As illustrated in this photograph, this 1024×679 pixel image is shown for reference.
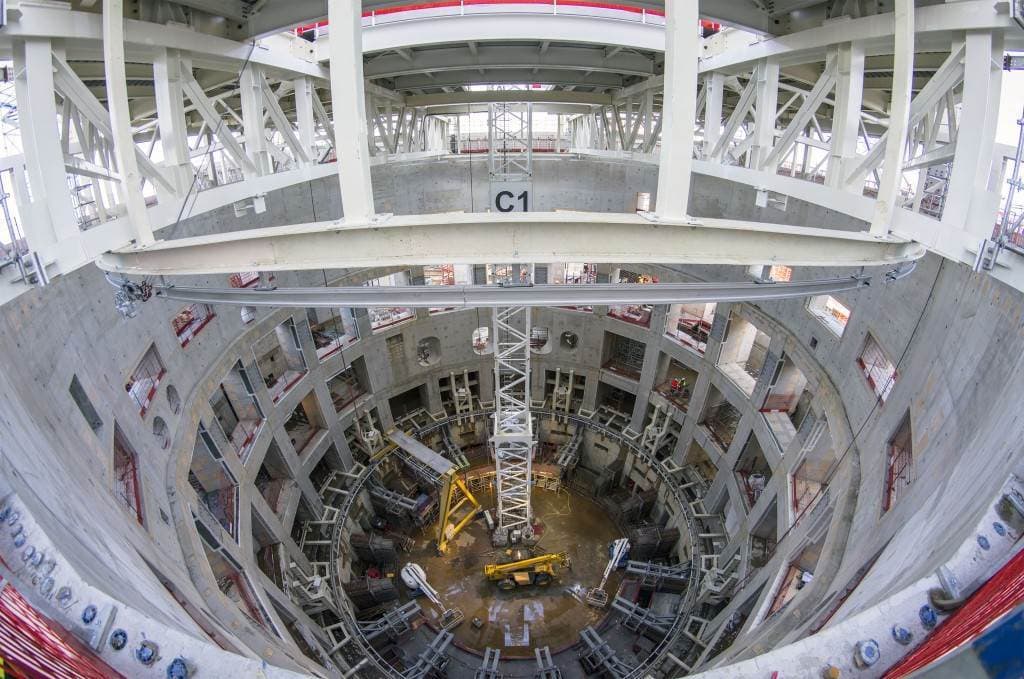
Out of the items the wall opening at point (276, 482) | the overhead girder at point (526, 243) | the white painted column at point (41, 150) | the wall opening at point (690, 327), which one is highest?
the white painted column at point (41, 150)

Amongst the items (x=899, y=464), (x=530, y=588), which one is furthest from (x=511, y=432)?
(x=899, y=464)

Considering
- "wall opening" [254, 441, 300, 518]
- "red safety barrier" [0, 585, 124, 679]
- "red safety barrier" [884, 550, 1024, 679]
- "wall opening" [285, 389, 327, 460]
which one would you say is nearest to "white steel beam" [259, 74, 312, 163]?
"wall opening" [285, 389, 327, 460]

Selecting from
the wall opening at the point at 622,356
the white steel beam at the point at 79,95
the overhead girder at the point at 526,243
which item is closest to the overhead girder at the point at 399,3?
the white steel beam at the point at 79,95

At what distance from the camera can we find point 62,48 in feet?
19.1

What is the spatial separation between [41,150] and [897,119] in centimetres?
904

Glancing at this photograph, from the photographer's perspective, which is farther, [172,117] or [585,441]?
[585,441]

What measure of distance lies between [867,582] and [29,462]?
27.9ft

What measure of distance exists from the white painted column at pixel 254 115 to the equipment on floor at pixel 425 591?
472 inches

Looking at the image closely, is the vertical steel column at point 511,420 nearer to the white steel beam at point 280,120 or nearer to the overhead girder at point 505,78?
the overhead girder at point 505,78

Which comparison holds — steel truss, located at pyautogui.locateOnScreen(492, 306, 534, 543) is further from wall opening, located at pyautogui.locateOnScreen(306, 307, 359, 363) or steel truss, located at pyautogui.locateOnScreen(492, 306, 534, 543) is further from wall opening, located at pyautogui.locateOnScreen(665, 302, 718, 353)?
wall opening, located at pyautogui.locateOnScreen(665, 302, 718, 353)

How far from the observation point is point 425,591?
51.5 ft

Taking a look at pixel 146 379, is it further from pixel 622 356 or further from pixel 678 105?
pixel 622 356

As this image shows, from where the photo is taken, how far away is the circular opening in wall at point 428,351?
20.2 m

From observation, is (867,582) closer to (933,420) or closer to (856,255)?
(933,420)
